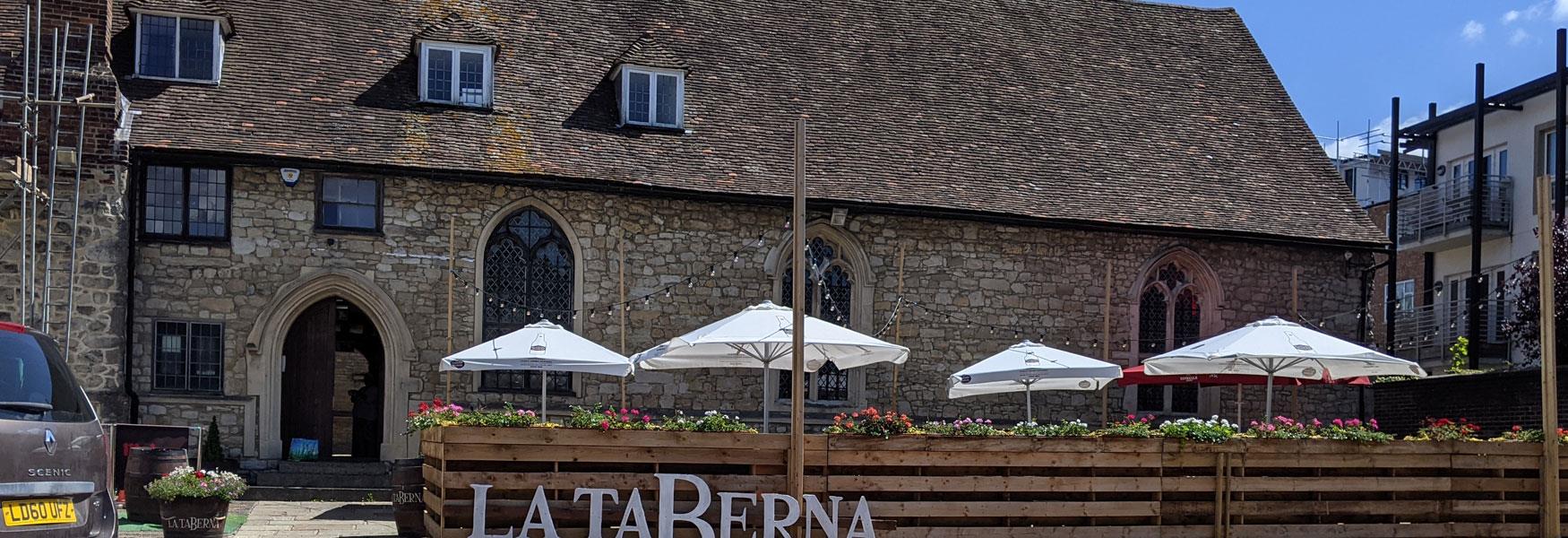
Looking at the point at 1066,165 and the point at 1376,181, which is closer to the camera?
the point at 1066,165

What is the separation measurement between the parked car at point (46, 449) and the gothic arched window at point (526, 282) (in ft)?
40.5

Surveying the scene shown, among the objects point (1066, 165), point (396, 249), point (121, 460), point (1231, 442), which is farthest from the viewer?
point (1066, 165)

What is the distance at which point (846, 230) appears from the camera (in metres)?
22.6

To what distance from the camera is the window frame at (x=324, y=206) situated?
20562 millimetres

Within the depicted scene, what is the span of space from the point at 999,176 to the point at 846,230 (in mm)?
2622

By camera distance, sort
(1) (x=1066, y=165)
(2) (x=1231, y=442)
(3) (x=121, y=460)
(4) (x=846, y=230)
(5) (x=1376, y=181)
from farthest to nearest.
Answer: (5) (x=1376, y=181) < (1) (x=1066, y=165) < (4) (x=846, y=230) < (3) (x=121, y=460) < (2) (x=1231, y=442)

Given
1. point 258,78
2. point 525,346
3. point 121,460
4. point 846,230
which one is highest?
point 258,78

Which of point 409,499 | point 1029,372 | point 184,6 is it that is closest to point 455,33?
point 184,6

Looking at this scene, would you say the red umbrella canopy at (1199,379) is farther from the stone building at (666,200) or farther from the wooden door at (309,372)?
the wooden door at (309,372)

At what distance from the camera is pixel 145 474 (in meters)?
15.3

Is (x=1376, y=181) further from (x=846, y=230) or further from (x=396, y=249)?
(x=396, y=249)

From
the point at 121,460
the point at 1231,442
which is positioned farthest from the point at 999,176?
the point at 121,460

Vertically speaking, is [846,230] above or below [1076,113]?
below

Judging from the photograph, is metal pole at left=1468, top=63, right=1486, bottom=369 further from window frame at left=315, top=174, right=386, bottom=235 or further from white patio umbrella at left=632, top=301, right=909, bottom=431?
window frame at left=315, top=174, right=386, bottom=235
